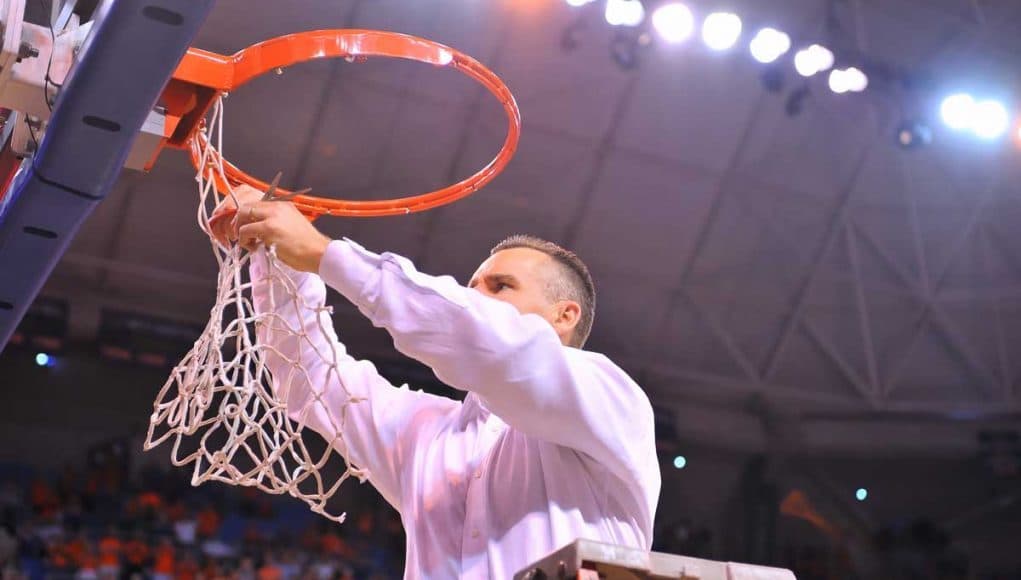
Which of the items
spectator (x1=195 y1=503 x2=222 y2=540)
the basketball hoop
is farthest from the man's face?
spectator (x1=195 y1=503 x2=222 y2=540)

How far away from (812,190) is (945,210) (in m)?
1.41

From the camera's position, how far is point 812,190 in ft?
37.7

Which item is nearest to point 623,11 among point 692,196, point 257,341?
point 692,196

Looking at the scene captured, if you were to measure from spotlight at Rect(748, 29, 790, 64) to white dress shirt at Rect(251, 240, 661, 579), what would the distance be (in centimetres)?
755

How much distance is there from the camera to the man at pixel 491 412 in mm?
2287

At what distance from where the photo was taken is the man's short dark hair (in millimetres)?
2818

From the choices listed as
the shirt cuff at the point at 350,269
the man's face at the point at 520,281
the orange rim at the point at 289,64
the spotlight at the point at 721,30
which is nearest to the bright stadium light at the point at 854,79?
the spotlight at the point at 721,30

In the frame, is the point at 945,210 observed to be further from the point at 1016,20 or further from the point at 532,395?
the point at 532,395

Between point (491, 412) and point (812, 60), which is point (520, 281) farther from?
point (812, 60)

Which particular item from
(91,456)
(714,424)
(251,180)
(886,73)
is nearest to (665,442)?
(714,424)

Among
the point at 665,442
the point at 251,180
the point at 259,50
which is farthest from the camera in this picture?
the point at 665,442

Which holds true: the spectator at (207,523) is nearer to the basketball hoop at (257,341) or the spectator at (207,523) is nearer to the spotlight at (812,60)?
the spotlight at (812,60)

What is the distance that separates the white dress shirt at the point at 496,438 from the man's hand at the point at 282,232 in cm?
7

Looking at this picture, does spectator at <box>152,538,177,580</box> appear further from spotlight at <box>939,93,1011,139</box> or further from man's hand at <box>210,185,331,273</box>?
Result: spotlight at <box>939,93,1011,139</box>
